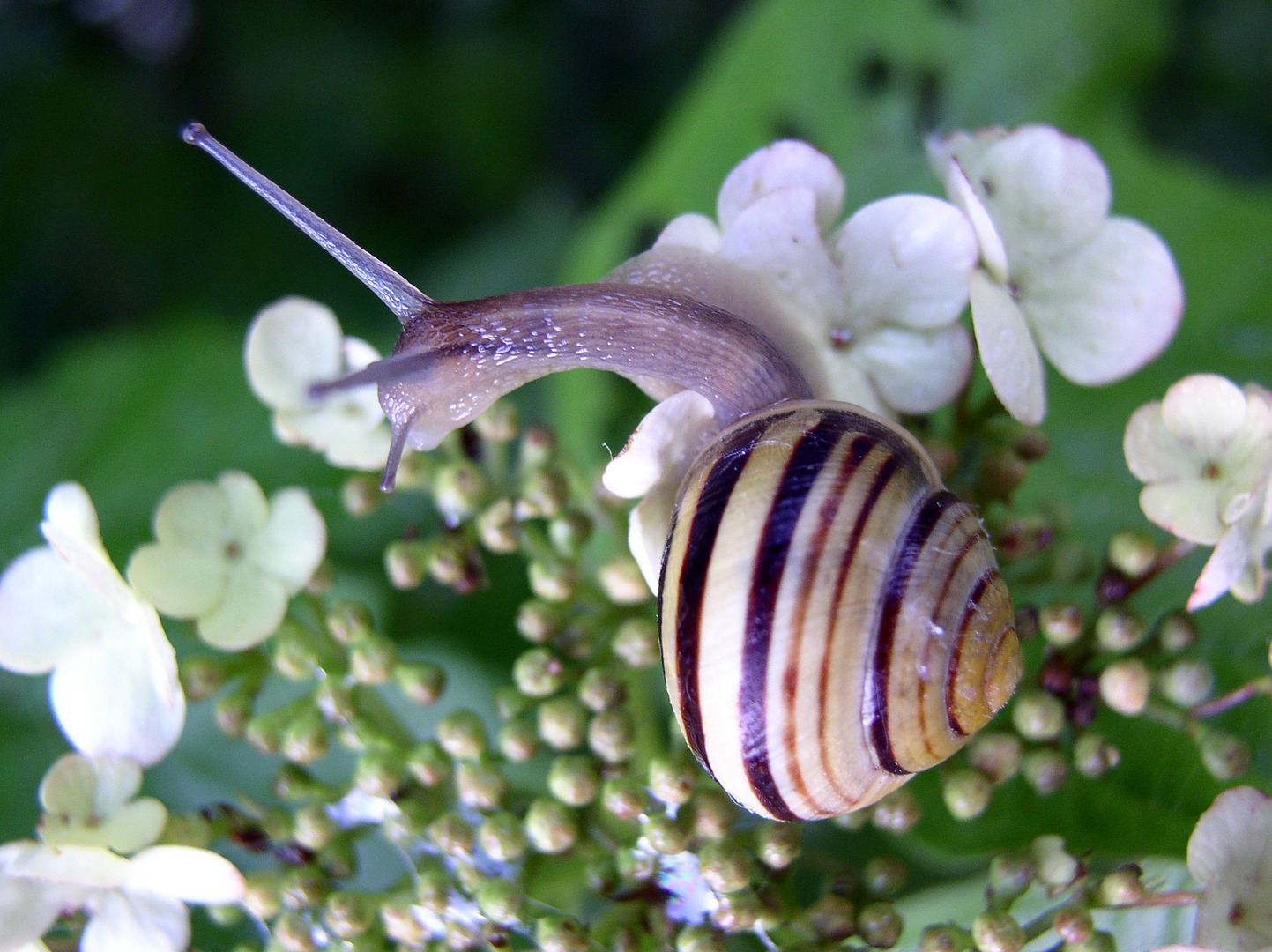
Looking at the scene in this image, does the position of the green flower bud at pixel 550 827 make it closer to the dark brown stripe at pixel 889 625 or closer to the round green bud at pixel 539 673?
the round green bud at pixel 539 673

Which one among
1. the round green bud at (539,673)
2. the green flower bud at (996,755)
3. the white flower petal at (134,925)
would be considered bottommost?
the white flower petal at (134,925)

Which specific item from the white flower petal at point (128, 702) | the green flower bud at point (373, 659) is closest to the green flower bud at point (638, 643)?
the green flower bud at point (373, 659)

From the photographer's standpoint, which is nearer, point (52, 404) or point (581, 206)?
point (52, 404)

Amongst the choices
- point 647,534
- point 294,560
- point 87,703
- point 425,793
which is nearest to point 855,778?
point 647,534

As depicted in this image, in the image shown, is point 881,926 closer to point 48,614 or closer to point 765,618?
point 765,618

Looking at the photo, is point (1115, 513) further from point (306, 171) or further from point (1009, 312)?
point (306, 171)
